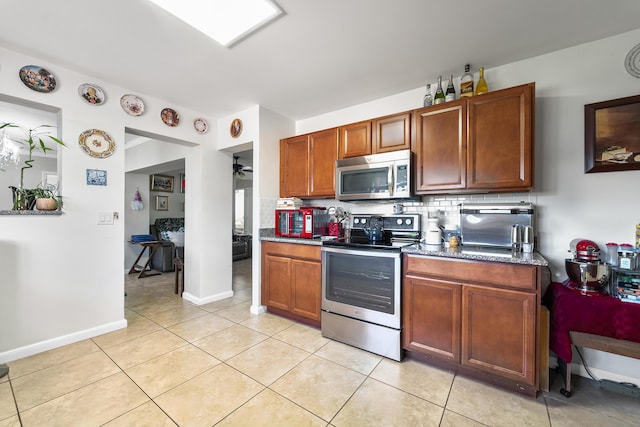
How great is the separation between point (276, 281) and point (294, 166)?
1.37 m

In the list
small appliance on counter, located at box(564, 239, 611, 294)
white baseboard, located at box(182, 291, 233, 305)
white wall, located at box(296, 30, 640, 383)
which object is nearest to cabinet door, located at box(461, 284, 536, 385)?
small appliance on counter, located at box(564, 239, 611, 294)

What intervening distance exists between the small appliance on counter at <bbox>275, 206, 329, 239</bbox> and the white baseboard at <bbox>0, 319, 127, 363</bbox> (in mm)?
1873

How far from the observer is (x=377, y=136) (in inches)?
101

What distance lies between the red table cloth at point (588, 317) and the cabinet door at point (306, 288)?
1779 millimetres

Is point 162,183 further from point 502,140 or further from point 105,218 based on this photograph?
point 502,140

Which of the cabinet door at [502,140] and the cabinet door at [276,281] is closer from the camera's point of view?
the cabinet door at [502,140]

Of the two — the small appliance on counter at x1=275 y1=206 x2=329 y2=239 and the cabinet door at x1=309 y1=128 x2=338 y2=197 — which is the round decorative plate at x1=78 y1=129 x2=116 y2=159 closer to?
the small appliance on counter at x1=275 y1=206 x2=329 y2=239

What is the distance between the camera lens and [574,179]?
196 centimetres

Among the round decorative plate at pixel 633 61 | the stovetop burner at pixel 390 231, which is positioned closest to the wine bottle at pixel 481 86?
the round decorative plate at pixel 633 61

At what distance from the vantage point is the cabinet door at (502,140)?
73.9 inches

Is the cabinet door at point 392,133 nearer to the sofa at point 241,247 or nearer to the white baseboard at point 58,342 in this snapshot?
the white baseboard at point 58,342

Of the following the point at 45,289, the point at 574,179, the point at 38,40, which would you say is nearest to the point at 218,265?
the point at 45,289

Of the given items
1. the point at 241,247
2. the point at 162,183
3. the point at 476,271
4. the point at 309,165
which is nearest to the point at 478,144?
the point at 476,271

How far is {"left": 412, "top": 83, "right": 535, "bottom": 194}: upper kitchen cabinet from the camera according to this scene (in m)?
1.89
